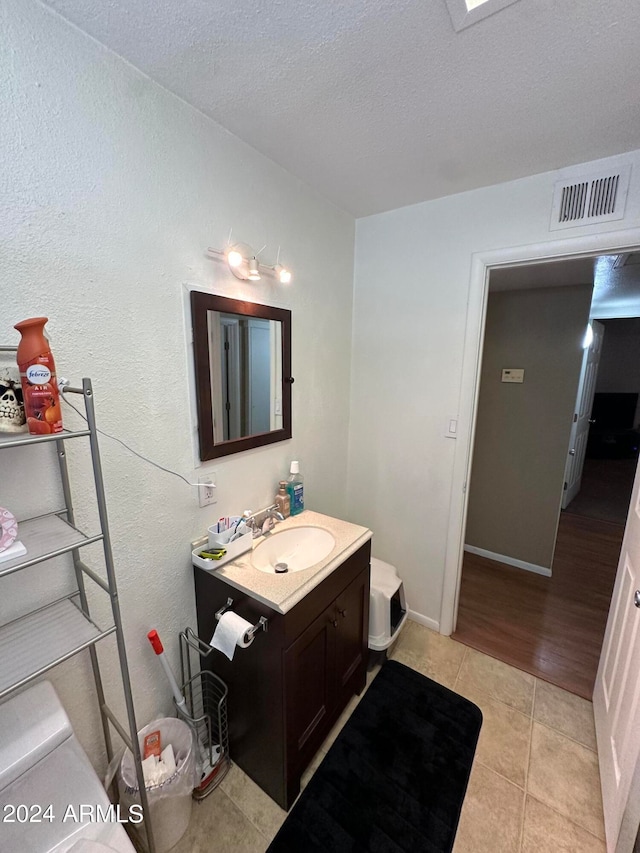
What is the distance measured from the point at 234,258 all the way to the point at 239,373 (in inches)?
16.9

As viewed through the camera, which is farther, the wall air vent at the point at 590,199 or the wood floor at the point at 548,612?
the wood floor at the point at 548,612

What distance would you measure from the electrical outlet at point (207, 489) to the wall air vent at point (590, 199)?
1810 mm

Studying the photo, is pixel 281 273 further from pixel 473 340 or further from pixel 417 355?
pixel 473 340

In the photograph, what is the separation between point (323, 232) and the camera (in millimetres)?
1779

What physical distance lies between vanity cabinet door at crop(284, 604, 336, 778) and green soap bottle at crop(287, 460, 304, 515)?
50 centimetres

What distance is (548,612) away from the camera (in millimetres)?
2248

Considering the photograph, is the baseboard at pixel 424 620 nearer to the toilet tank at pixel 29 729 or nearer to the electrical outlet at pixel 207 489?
the electrical outlet at pixel 207 489

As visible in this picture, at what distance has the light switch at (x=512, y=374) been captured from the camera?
8.73 ft

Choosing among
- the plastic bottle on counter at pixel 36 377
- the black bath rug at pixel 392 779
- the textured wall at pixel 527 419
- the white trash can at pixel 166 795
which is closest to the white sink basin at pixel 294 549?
the white trash can at pixel 166 795

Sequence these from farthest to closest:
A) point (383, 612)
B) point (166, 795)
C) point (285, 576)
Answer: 1. point (383, 612)
2. point (285, 576)
3. point (166, 795)

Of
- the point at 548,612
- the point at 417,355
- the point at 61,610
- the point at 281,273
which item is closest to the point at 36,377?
the point at 61,610

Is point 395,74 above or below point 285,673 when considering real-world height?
above

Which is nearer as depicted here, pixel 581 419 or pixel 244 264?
pixel 244 264

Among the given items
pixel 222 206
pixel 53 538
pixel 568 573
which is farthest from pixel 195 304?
pixel 568 573
